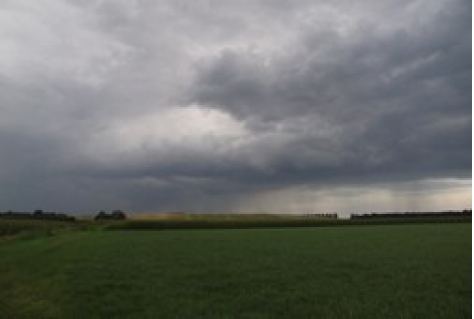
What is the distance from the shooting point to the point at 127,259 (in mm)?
38469

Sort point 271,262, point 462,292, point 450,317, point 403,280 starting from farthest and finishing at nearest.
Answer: point 271,262
point 403,280
point 462,292
point 450,317

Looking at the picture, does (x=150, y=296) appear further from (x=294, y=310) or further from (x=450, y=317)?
(x=450, y=317)

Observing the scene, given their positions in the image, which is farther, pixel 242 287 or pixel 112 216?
pixel 112 216

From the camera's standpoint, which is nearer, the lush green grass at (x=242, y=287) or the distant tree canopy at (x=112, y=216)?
the lush green grass at (x=242, y=287)

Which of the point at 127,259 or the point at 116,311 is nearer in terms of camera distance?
the point at 116,311

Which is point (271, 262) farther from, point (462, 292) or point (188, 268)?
point (462, 292)

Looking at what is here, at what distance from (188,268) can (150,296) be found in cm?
1029

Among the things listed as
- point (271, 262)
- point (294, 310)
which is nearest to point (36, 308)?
point (294, 310)

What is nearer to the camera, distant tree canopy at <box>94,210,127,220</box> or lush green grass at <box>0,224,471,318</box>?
lush green grass at <box>0,224,471,318</box>

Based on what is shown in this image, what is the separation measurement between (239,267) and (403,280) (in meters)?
9.61

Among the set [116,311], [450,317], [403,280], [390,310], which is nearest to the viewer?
[450,317]

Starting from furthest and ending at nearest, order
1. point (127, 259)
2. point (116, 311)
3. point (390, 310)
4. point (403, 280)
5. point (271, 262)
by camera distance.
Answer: point (127, 259) → point (271, 262) → point (403, 280) → point (116, 311) → point (390, 310)

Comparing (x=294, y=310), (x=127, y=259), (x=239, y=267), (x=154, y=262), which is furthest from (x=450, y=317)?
(x=127, y=259)

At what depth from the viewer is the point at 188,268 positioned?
3170 centimetres
